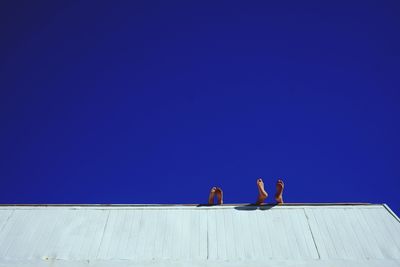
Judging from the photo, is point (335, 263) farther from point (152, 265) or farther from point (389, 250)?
point (152, 265)

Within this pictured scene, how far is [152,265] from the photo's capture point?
290 inches

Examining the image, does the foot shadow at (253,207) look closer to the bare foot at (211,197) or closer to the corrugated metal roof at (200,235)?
the corrugated metal roof at (200,235)

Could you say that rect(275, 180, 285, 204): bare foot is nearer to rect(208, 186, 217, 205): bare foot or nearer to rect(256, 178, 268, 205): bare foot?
rect(256, 178, 268, 205): bare foot

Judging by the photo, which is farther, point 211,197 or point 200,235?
point 211,197

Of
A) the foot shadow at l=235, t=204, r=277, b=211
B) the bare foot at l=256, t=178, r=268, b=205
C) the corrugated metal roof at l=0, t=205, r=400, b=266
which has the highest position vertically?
the bare foot at l=256, t=178, r=268, b=205

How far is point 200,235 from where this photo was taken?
8109mm

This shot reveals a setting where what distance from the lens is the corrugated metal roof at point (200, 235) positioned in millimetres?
7500

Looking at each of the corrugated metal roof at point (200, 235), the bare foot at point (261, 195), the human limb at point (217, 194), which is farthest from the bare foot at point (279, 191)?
the human limb at point (217, 194)

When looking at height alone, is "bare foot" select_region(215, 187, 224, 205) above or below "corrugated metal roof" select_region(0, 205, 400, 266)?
above

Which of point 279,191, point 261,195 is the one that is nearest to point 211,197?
point 261,195

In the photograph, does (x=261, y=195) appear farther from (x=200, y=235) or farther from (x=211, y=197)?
(x=200, y=235)

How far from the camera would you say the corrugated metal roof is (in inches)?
295

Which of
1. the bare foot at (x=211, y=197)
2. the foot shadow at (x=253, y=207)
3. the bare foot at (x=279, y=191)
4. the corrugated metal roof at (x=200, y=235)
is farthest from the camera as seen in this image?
the bare foot at (x=211, y=197)

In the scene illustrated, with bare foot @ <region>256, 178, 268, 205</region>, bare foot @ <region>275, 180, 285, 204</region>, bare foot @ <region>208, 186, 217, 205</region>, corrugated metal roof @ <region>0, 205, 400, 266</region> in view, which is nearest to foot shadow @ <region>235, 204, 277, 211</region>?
→ corrugated metal roof @ <region>0, 205, 400, 266</region>
